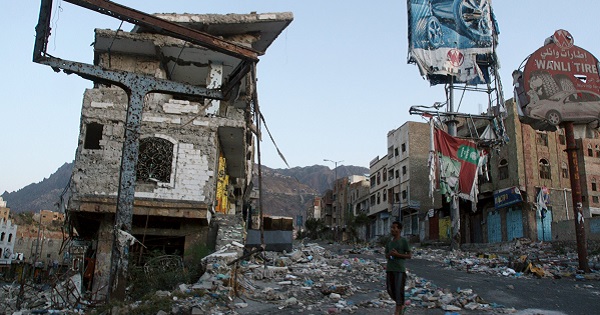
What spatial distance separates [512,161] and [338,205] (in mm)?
38052

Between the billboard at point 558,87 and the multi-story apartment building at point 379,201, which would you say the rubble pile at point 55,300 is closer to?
the billboard at point 558,87

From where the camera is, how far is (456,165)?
85.3 ft

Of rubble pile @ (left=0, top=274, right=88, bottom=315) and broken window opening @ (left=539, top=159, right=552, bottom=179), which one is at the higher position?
broken window opening @ (left=539, top=159, right=552, bottom=179)

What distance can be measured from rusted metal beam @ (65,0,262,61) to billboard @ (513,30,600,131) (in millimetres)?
12021

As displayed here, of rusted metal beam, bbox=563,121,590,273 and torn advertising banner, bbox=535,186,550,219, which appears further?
torn advertising banner, bbox=535,186,550,219

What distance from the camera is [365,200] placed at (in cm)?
5684

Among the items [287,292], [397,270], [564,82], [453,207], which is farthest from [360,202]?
[397,270]

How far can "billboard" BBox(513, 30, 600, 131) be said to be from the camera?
16328 millimetres

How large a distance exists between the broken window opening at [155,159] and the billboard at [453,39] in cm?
1850

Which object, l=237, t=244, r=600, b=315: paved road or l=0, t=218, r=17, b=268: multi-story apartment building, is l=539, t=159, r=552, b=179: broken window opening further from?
l=0, t=218, r=17, b=268: multi-story apartment building

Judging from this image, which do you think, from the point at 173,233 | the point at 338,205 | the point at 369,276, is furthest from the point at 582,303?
the point at 338,205

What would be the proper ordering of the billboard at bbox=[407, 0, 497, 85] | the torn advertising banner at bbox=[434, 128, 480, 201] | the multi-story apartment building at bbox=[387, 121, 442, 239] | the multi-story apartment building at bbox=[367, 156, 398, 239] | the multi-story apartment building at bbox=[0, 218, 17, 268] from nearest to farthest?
the torn advertising banner at bbox=[434, 128, 480, 201] < the billboard at bbox=[407, 0, 497, 85] < the multi-story apartment building at bbox=[387, 121, 442, 239] < the multi-story apartment building at bbox=[367, 156, 398, 239] < the multi-story apartment building at bbox=[0, 218, 17, 268]

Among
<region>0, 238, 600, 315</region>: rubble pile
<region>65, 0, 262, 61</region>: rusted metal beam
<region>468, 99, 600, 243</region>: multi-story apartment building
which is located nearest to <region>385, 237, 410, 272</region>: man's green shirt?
<region>0, 238, 600, 315</region>: rubble pile

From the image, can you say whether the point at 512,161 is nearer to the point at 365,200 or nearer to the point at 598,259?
the point at 598,259
